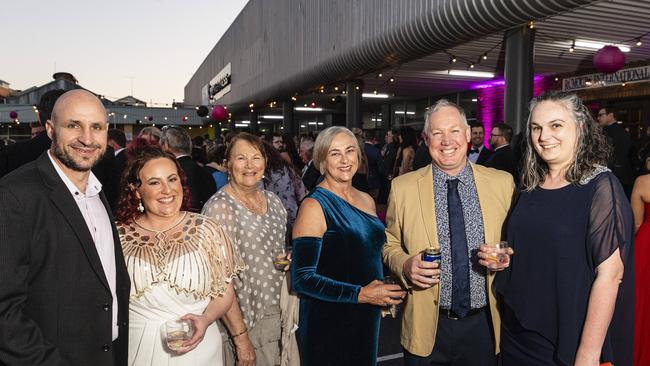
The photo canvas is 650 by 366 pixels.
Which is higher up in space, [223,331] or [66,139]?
[66,139]

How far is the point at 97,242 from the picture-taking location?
1755mm

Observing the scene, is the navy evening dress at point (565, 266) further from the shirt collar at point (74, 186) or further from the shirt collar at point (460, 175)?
the shirt collar at point (74, 186)

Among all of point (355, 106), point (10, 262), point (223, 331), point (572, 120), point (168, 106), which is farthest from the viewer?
point (168, 106)

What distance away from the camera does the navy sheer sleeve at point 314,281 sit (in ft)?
6.88

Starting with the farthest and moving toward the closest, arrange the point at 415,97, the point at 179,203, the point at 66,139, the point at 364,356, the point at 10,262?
the point at 415,97, the point at 364,356, the point at 179,203, the point at 66,139, the point at 10,262

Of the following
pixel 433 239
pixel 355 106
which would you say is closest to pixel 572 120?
pixel 433 239

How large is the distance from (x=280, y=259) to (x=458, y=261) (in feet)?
3.09

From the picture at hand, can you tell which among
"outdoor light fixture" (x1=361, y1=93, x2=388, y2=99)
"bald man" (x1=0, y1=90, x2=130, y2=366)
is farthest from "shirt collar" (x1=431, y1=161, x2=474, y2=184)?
"outdoor light fixture" (x1=361, y1=93, x2=388, y2=99)

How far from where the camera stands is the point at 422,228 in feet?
7.25

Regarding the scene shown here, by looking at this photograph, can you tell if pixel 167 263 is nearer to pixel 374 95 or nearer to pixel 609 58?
pixel 609 58

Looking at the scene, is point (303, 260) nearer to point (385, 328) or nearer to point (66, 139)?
point (66, 139)

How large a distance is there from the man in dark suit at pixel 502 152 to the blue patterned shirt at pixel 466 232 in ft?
12.0

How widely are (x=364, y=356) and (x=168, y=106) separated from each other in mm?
41452

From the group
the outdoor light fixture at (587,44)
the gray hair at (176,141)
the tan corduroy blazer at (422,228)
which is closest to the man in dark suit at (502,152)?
the tan corduroy blazer at (422,228)
